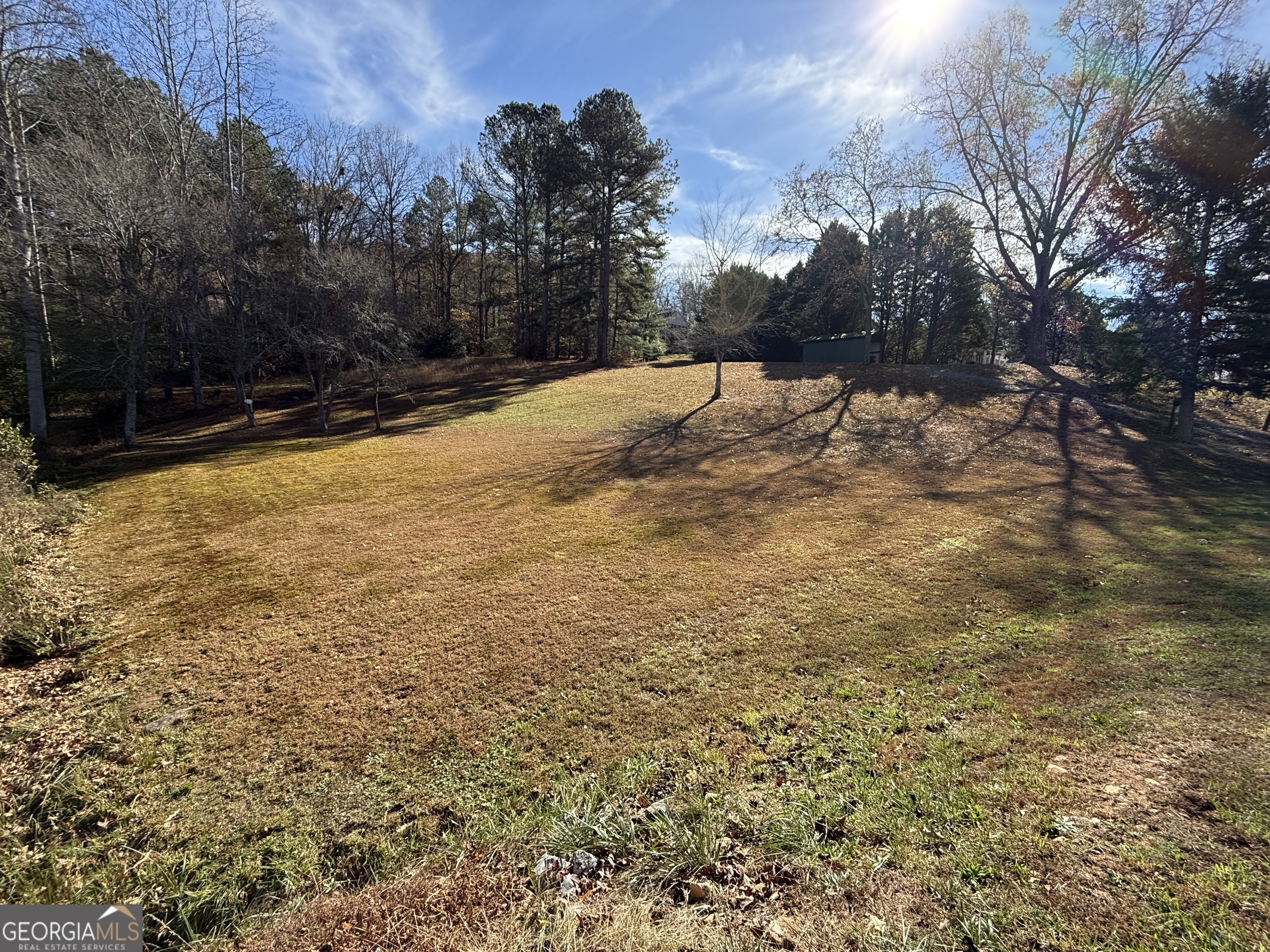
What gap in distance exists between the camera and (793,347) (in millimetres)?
27453

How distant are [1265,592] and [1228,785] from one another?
4.23 meters

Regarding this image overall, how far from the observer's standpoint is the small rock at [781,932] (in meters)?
2.03

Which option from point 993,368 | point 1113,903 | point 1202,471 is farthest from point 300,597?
point 993,368

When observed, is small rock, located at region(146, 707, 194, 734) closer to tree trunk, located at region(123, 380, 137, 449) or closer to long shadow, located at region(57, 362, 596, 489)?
long shadow, located at region(57, 362, 596, 489)

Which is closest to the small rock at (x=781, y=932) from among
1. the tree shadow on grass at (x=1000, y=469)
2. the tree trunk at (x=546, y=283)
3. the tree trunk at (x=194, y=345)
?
the tree shadow on grass at (x=1000, y=469)

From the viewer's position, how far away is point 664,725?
362 cm

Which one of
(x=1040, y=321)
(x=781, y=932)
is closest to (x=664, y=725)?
(x=781, y=932)

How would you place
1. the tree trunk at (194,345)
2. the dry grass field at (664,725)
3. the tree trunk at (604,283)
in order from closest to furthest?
the dry grass field at (664,725), the tree trunk at (194,345), the tree trunk at (604,283)

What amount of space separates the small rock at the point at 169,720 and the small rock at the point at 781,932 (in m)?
4.34

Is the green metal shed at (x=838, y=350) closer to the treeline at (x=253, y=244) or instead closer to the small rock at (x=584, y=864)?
the treeline at (x=253, y=244)

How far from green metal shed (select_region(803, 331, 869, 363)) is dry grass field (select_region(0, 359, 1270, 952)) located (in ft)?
53.3

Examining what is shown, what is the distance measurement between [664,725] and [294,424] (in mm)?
18910

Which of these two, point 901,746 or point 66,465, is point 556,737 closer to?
point 901,746

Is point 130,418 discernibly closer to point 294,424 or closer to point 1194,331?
point 294,424
